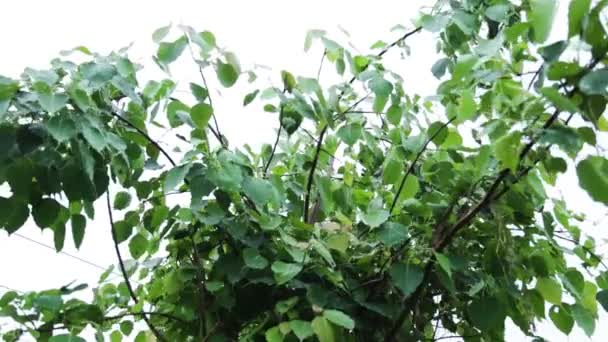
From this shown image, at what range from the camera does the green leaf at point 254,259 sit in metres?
0.82

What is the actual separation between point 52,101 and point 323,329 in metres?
0.35

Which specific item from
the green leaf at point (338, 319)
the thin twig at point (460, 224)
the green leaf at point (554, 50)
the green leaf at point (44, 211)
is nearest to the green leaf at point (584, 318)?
the thin twig at point (460, 224)

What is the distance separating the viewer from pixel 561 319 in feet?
2.87

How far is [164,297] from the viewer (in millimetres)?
981

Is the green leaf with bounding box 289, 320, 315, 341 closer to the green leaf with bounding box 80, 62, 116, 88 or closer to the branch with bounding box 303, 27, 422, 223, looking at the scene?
the branch with bounding box 303, 27, 422, 223

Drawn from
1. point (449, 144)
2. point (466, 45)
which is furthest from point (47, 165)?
point (466, 45)

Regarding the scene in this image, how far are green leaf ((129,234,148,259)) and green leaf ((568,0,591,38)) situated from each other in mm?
619

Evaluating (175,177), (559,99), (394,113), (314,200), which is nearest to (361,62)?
(394,113)

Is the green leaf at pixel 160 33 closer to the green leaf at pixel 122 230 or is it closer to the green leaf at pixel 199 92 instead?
the green leaf at pixel 199 92

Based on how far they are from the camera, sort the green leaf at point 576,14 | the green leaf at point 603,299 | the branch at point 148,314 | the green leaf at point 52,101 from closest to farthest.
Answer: the green leaf at point 576,14 → the green leaf at point 52,101 → the green leaf at point 603,299 → the branch at point 148,314

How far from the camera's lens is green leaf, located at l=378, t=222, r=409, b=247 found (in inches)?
31.1

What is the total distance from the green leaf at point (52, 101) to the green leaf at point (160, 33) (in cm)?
12

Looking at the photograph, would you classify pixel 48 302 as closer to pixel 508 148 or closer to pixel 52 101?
pixel 52 101

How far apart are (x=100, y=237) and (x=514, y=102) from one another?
3.91 feet
